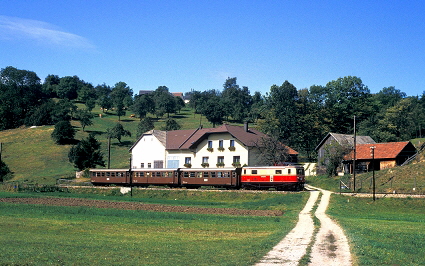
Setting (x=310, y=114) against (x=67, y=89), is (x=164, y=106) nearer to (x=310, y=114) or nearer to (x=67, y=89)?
(x=67, y=89)

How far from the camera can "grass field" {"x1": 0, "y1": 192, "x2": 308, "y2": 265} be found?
48.3 ft

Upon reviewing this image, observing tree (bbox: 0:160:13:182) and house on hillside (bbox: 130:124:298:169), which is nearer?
house on hillside (bbox: 130:124:298:169)

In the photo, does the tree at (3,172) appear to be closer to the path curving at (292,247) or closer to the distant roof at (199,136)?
the distant roof at (199,136)

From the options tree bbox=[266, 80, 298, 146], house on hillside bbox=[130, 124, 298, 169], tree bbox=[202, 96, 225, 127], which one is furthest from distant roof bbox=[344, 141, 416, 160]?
tree bbox=[202, 96, 225, 127]

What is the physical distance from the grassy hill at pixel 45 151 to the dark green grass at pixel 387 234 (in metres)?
49.4

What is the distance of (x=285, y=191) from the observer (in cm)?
4891

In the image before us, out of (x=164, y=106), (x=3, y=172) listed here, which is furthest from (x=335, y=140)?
(x=164, y=106)

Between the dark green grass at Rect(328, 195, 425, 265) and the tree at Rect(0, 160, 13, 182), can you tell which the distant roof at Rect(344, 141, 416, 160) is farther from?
the tree at Rect(0, 160, 13, 182)

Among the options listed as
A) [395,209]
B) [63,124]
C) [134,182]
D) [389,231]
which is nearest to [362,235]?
[389,231]

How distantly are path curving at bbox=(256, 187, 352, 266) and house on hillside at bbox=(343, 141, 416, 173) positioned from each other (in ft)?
127

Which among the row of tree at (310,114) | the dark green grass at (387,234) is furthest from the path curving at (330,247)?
the row of tree at (310,114)

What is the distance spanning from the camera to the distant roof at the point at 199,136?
213 ft

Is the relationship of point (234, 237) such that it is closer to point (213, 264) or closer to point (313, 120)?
point (213, 264)

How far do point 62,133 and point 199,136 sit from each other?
44430 mm
